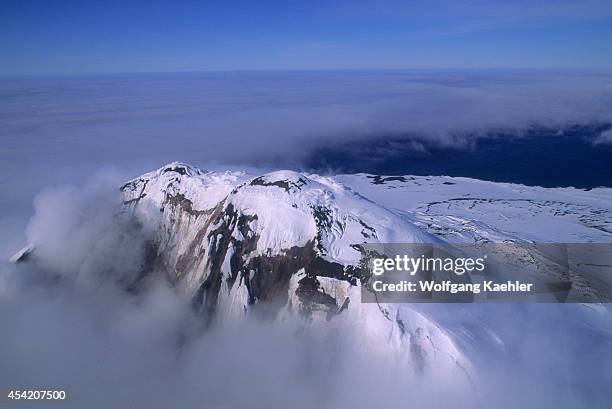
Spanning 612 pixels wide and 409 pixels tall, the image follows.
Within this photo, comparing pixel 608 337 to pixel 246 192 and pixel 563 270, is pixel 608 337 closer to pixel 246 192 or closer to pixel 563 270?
pixel 563 270

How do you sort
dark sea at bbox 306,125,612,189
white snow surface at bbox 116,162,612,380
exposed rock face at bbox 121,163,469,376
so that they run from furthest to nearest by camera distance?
dark sea at bbox 306,125,612,189
exposed rock face at bbox 121,163,469,376
white snow surface at bbox 116,162,612,380

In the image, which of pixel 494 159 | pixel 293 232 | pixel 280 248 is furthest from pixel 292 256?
pixel 494 159

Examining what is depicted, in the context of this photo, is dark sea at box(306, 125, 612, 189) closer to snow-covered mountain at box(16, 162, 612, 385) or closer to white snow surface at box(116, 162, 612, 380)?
white snow surface at box(116, 162, 612, 380)

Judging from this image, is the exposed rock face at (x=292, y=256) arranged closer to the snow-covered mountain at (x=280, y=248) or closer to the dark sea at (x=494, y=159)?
the snow-covered mountain at (x=280, y=248)

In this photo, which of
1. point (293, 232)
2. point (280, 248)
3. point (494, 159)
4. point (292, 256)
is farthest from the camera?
point (494, 159)

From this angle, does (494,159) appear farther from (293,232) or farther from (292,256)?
(292,256)

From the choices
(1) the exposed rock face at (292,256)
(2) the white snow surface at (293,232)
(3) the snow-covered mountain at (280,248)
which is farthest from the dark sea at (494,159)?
(1) the exposed rock face at (292,256)

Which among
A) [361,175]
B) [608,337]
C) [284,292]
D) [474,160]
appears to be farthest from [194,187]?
[474,160]

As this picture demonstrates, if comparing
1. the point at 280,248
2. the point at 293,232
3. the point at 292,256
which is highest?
the point at 293,232

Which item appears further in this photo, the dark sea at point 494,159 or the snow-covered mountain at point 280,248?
the dark sea at point 494,159

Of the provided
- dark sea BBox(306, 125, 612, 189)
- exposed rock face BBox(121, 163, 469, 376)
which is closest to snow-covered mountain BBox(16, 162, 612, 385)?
exposed rock face BBox(121, 163, 469, 376)

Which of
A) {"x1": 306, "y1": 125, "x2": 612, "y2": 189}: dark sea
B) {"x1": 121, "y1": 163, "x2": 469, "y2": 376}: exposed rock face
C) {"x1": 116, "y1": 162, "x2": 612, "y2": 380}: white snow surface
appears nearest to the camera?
{"x1": 116, "y1": 162, "x2": 612, "y2": 380}: white snow surface
